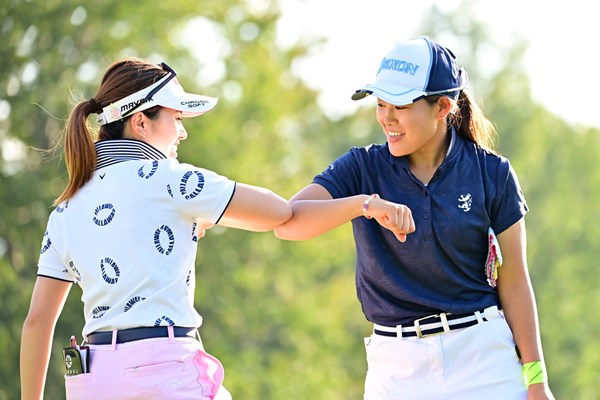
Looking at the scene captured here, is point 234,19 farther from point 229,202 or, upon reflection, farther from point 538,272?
point 229,202

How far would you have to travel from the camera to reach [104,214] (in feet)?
13.5

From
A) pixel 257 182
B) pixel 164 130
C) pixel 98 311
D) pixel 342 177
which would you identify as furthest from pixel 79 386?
pixel 257 182

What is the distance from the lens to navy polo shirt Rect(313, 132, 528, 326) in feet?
14.8

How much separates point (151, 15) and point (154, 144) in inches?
651

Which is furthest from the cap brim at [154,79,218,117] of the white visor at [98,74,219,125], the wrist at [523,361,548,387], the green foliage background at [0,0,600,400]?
the green foliage background at [0,0,600,400]

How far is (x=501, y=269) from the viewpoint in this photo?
459 centimetres

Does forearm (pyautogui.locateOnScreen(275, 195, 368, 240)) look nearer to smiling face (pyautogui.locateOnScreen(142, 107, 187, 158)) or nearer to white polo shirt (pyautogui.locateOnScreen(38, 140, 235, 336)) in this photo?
white polo shirt (pyautogui.locateOnScreen(38, 140, 235, 336))

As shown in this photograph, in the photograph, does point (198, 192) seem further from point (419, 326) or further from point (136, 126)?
point (419, 326)

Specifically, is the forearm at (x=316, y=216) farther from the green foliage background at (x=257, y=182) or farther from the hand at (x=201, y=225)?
the green foliage background at (x=257, y=182)

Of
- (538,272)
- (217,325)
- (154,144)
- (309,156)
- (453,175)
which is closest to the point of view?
Answer: (154,144)

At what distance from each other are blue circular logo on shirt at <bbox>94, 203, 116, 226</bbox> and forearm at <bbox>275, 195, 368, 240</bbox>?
0.73 metres

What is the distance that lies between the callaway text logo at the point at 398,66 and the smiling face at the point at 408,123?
0.13m

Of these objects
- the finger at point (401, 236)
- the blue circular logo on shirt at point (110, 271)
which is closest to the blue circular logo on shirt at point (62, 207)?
the blue circular logo on shirt at point (110, 271)

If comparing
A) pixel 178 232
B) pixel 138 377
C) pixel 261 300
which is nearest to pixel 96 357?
pixel 138 377
